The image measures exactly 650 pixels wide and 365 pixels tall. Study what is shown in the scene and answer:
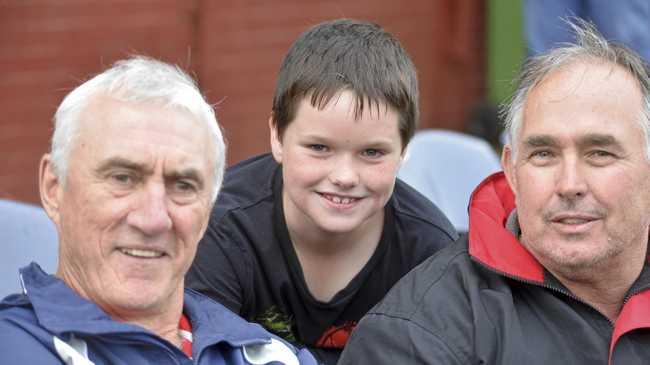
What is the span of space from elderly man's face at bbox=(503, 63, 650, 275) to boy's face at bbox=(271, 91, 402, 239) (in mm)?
491

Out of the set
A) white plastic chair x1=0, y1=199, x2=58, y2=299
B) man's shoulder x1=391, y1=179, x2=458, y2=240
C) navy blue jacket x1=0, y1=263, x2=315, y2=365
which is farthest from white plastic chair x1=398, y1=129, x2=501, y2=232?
navy blue jacket x1=0, y1=263, x2=315, y2=365

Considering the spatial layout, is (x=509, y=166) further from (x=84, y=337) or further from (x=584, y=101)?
(x=84, y=337)

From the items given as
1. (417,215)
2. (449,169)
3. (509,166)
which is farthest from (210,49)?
(509,166)

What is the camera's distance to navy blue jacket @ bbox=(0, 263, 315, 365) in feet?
8.83

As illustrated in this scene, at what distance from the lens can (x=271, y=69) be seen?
22.5ft

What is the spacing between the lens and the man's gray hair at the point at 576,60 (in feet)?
10.9

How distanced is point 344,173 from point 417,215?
14.4 inches

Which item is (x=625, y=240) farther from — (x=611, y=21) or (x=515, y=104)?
(x=611, y=21)

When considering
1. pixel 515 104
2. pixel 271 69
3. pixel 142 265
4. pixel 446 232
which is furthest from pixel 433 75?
pixel 142 265

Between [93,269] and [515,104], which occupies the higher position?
[515,104]

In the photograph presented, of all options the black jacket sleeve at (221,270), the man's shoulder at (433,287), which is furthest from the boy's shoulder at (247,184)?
the man's shoulder at (433,287)

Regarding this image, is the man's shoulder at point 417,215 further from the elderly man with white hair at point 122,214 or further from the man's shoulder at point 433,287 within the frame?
the elderly man with white hair at point 122,214

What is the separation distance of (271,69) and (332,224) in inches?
125

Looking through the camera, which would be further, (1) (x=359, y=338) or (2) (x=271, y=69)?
(2) (x=271, y=69)
